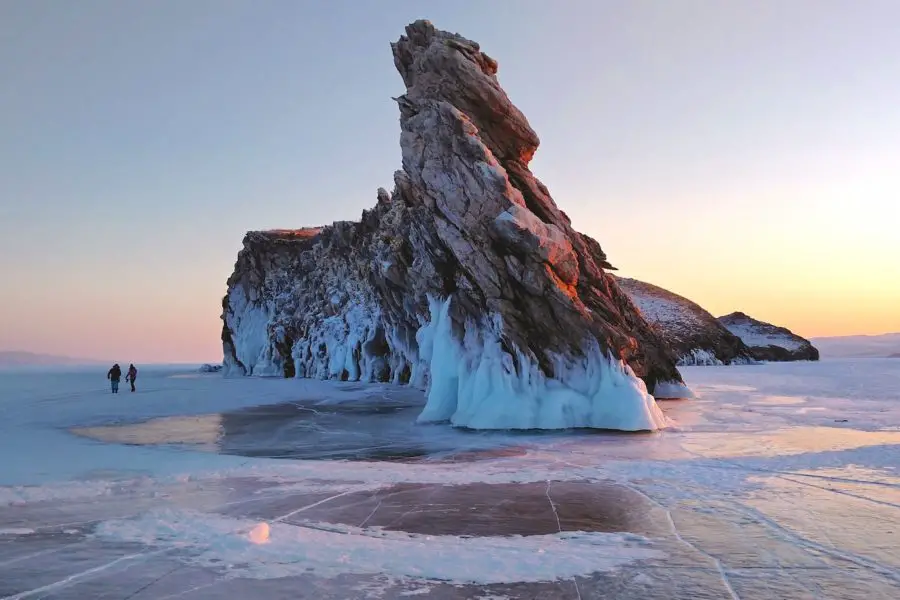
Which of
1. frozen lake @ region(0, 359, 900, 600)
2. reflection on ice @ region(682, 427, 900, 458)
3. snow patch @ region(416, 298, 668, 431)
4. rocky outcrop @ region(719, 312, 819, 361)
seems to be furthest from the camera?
rocky outcrop @ region(719, 312, 819, 361)

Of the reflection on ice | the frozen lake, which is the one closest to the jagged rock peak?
the frozen lake

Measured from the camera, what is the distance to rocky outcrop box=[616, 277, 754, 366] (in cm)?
9844

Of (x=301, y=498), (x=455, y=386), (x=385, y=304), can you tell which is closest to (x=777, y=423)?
(x=455, y=386)

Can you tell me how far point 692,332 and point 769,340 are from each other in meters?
35.2

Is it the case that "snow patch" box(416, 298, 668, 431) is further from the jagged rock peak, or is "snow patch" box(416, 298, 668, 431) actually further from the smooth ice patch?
the smooth ice patch

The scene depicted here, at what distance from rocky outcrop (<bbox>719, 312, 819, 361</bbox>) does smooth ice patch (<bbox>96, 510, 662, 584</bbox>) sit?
11819 cm

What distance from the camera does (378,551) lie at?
6.87m

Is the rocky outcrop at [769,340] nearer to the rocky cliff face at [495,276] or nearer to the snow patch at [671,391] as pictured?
the snow patch at [671,391]

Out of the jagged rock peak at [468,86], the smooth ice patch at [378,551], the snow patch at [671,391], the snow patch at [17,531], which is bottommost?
the smooth ice patch at [378,551]

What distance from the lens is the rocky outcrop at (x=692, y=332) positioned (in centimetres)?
9844

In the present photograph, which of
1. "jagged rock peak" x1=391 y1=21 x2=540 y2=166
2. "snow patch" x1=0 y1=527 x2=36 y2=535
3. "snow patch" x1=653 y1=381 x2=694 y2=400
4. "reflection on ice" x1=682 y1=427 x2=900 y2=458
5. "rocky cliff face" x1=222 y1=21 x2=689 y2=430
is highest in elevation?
"jagged rock peak" x1=391 y1=21 x2=540 y2=166

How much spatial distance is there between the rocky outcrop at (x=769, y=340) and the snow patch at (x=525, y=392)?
10462cm

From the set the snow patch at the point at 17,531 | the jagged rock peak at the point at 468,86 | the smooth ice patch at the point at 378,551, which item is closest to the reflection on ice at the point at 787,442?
the smooth ice patch at the point at 378,551

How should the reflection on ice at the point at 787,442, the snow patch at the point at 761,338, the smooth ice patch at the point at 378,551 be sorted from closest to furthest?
the smooth ice patch at the point at 378,551 < the reflection on ice at the point at 787,442 < the snow patch at the point at 761,338
